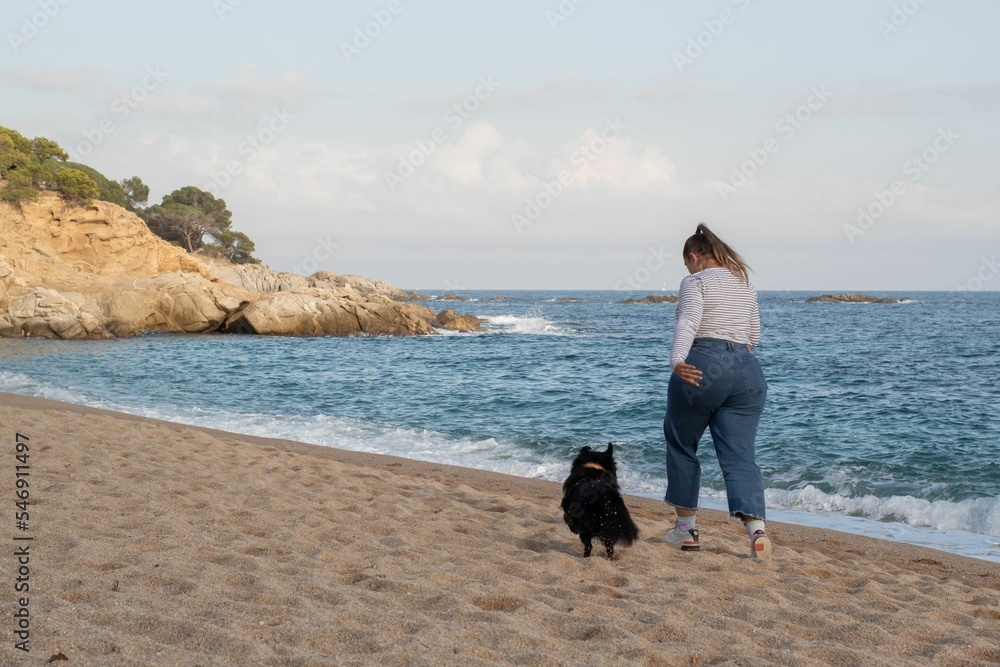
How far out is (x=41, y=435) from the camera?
7.79m

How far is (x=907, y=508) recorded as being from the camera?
7250 millimetres

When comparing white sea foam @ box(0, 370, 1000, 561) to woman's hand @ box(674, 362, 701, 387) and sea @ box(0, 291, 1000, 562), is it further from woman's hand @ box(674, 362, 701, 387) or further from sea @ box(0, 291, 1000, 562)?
woman's hand @ box(674, 362, 701, 387)

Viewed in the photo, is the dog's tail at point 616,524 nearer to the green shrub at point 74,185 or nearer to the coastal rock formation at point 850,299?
the green shrub at point 74,185

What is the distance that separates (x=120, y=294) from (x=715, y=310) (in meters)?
33.4

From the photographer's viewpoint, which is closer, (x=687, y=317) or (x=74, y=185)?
(x=687, y=317)

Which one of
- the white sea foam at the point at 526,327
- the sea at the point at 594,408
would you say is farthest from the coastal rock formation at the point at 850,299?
the sea at the point at 594,408

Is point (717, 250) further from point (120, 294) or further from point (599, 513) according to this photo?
point (120, 294)

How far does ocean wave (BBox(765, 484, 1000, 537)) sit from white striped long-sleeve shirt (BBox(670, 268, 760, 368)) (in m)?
3.77

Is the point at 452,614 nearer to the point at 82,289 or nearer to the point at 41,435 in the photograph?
the point at 41,435

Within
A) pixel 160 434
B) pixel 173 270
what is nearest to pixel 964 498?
pixel 160 434

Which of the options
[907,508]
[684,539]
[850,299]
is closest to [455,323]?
[907,508]

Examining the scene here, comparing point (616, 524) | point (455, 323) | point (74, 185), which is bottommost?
point (455, 323)

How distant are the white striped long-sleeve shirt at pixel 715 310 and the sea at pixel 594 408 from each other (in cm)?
310

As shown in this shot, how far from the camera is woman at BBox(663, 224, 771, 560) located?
174 inches
